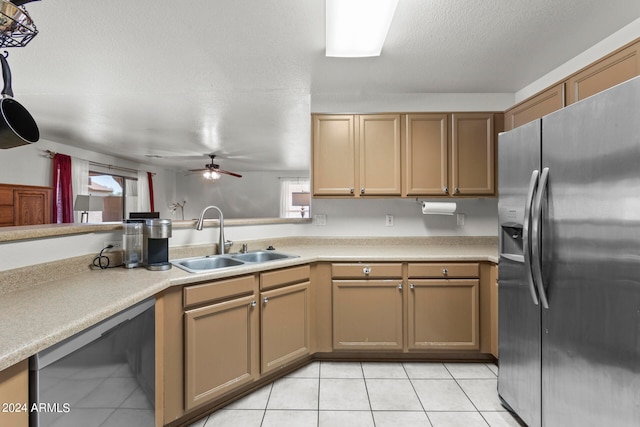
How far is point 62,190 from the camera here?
4.89 meters

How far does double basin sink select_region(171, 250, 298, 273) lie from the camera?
1.99m

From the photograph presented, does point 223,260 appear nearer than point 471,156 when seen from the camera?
Yes

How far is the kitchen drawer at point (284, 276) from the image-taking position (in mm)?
1910

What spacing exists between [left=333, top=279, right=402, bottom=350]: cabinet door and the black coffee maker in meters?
1.20

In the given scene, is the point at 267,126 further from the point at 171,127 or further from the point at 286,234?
the point at 286,234

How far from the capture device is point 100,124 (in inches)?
153

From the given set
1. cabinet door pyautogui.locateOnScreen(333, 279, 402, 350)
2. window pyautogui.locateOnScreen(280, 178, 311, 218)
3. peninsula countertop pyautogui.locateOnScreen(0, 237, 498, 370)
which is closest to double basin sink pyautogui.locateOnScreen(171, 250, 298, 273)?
peninsula countertop pyautogui.locateOnScreen(0, 237, 498, 370)

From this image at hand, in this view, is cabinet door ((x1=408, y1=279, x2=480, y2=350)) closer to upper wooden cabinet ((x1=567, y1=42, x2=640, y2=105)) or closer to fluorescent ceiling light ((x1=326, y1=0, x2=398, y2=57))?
upper wooden cabinet ((x1=567, y1=42, x2=640, y2=105))

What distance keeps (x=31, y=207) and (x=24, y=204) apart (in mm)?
121

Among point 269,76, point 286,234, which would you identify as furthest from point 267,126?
point 286,234

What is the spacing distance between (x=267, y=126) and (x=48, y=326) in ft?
11.6

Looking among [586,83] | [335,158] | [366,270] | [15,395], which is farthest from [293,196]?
[15,395]

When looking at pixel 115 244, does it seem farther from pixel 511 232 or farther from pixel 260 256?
pixel 511 232

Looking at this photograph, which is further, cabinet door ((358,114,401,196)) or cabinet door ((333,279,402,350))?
cabinet door ((358,114,401,196))
